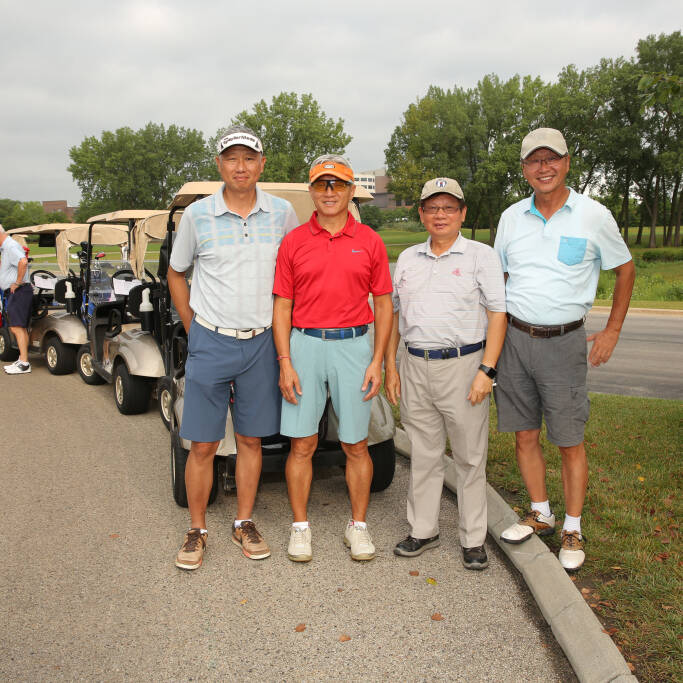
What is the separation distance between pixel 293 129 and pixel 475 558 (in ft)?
167

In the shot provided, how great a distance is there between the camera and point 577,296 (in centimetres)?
329

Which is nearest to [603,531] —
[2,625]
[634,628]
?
[634,628]

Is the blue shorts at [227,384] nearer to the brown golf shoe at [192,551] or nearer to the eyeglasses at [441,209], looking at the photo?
the brown golf shoe at [192,551]

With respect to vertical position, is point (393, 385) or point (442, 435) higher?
point (393, 385)

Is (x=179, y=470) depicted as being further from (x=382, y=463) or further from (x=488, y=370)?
(x=488, y=370)

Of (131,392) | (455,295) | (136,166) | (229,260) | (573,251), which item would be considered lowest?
(131,392)

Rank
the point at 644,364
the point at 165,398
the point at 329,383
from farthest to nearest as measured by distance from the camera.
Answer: the point at 644,364, the point at 165,398, the point at 329,383

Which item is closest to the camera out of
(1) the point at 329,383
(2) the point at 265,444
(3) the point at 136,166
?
(1) the point at 329,383

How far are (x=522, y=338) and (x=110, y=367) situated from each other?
5171mm

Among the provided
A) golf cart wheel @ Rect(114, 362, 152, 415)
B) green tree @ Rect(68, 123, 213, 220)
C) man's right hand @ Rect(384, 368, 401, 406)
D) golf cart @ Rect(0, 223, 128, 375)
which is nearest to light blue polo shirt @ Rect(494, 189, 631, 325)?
man's right hand @ Rect(384, 368, 401, 406)

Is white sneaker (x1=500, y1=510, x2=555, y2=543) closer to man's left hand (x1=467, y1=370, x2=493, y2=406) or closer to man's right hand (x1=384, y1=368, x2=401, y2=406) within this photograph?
man's left hand (x1=467, y1=370, x2=493, y2=406)

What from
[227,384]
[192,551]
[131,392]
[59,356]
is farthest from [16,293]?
[192,551]

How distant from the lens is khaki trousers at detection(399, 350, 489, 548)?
339cm

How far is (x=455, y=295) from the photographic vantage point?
3.31m
